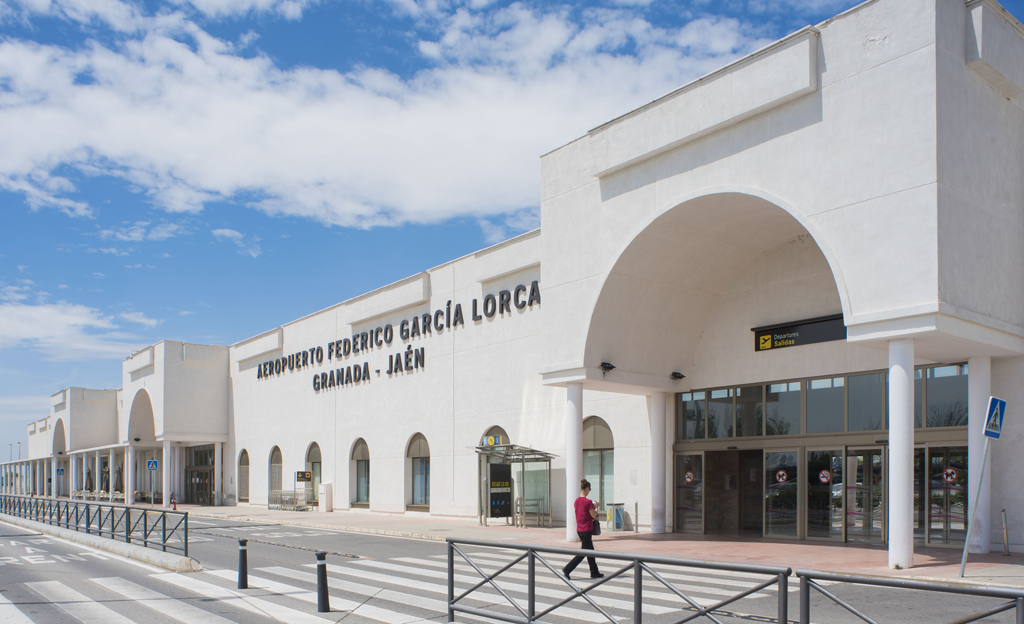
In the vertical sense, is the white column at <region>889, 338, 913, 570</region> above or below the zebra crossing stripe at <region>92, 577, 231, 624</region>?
above

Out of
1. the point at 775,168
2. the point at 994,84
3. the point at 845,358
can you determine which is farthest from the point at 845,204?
the point at 845,358

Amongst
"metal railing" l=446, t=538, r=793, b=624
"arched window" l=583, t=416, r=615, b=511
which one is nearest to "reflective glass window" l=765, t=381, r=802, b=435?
"arched window" l=583, t=416, r=615, b=511

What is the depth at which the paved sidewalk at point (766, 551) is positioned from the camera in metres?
13.2

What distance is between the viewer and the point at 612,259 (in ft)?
64.1

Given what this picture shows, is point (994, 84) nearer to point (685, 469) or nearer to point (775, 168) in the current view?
point (775, 168)

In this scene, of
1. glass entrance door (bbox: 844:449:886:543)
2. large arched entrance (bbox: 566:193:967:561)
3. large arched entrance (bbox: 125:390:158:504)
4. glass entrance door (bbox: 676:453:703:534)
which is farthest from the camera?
large arched entrance (bbox: 125:390:158:504)

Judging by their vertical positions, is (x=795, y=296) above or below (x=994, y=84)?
below

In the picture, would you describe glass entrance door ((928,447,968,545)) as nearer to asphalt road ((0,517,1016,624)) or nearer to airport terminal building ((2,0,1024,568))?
airport terminal building ((2,0,1024,568))

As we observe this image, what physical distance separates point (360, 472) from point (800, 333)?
78.6 ft

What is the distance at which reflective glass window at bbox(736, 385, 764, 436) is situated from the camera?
67.7 feet

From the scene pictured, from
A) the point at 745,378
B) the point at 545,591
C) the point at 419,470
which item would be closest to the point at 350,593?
the point at 545,591

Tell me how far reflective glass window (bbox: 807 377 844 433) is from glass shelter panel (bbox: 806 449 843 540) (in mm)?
605

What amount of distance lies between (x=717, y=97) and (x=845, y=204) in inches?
156

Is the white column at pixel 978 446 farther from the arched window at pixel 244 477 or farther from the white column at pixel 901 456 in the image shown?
the arched window at pixel 244 477
